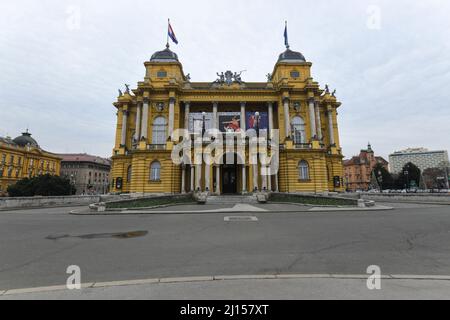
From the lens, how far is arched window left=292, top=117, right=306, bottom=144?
4088 cm

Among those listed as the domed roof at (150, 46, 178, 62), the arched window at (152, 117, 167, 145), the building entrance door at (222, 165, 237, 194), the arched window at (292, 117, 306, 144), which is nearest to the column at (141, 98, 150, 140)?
the arched window at (152, 117, 167, 145)

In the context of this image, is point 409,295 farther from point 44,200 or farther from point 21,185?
point 21,185

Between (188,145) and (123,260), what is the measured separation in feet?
101

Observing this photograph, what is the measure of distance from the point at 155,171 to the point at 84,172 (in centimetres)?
7614

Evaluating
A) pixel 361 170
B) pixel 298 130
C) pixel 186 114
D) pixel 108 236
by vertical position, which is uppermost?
pixel 186 114

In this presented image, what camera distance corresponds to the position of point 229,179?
41.0 m

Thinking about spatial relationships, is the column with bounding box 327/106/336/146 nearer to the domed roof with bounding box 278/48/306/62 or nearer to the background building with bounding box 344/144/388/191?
the domed roof with bounding box 278/48/306/62

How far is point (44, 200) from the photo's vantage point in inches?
1190

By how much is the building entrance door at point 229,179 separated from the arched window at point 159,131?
37.5 feet

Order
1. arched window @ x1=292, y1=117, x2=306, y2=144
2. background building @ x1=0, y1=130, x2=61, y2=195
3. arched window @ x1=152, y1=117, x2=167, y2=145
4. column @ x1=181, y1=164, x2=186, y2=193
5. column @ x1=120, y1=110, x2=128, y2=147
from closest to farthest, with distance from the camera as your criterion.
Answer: column @ x1=181, y1=164, x2=186, y2=193
arched window @ x1=152, y1=117, x2=167, y2=145
arched window @ x1=292, y1=117, x2=306, y2=144
column @ x1=120, y1=110, x2=128, y2=147
background building @ x1=0, y1=130, x2=61, y2=195

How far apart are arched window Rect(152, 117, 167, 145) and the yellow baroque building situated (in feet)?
0.55

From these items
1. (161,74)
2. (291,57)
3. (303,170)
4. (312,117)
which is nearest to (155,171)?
(161,74)

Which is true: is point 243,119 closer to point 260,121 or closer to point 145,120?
point 260,121
